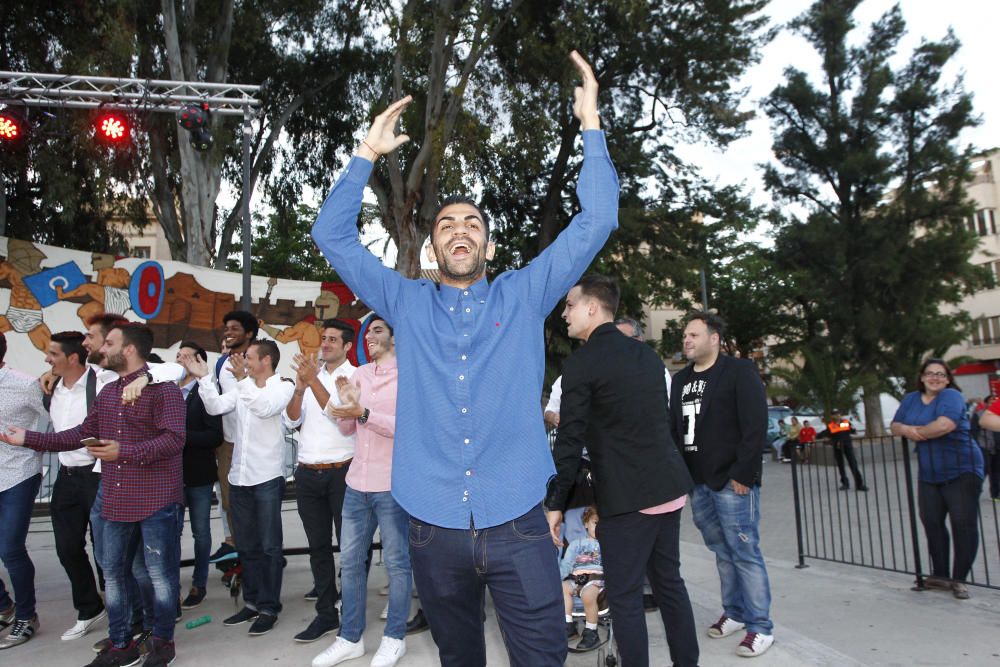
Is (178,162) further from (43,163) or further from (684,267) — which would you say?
(684,267)

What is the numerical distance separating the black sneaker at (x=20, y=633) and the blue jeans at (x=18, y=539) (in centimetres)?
3

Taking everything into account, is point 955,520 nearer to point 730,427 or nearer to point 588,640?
point 730,427

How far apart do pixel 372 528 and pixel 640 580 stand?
2034 millimetres

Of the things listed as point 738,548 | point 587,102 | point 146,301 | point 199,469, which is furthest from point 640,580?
point 146,301

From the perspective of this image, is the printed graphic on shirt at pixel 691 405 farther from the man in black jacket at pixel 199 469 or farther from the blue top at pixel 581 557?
the man in black jacket at pixel 199 469

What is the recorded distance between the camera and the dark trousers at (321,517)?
523cm

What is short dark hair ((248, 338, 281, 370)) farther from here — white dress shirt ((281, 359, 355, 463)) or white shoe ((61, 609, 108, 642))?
white shoe ((61, 609, 108, 642))

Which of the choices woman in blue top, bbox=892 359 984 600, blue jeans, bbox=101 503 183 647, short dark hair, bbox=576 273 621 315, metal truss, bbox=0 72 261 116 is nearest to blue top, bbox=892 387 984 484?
woman in blue top, bbox=892 359 984 600

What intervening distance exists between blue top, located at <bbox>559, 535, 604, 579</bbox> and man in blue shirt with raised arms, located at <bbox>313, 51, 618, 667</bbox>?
2458 millimetres

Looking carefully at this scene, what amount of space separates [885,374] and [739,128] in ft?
36.4

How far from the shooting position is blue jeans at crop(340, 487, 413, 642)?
4.68 m

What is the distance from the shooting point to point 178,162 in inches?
658

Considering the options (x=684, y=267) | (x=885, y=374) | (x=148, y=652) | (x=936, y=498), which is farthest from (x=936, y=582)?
(x=885, y=374)

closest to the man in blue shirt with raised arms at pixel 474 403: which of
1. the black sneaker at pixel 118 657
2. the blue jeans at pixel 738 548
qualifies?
the blue jeans at pixel 738 548
